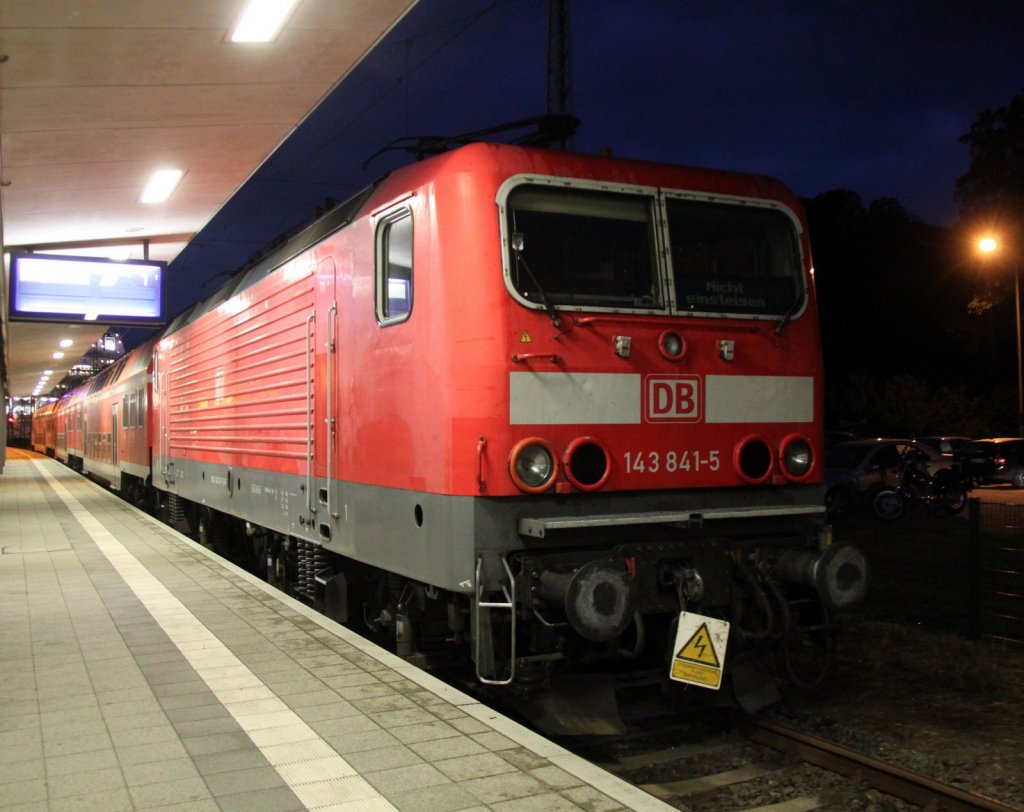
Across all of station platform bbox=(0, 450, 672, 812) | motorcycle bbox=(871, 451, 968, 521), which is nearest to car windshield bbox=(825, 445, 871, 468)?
motorcycle bbox=(871, 451, 968, 521)

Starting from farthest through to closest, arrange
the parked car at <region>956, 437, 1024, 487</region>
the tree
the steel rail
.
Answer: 1. the tree
2. the parked car at <region>956, 437, 1024, 487</region>
3. the steel rail

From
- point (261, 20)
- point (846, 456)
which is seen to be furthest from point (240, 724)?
point (846, 456)

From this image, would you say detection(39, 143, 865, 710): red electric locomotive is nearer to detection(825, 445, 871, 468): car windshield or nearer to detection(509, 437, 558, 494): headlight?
detection(509, 437, 558, 494): headlight

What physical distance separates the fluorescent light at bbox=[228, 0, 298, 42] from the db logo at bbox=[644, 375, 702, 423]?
431 centimetres

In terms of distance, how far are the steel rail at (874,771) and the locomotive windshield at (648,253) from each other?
8.37 ft

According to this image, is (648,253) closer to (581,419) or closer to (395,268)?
(581,419)

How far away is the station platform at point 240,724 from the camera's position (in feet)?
14.0

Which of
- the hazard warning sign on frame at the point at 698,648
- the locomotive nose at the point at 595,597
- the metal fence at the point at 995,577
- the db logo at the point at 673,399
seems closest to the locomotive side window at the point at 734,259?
the db logo at the point at 673,399

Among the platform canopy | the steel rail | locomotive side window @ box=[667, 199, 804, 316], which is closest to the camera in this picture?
the steel rail

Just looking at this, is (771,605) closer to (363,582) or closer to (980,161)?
(363,582)

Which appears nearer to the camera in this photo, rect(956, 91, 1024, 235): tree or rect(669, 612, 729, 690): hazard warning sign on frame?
rect(669, 612, 729, 690): hazard warning sign on frame

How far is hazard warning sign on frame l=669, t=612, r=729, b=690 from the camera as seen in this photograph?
5.49 m

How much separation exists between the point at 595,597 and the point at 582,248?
6.70 ft

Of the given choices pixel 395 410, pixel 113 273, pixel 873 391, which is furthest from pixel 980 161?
pixel 395 410
